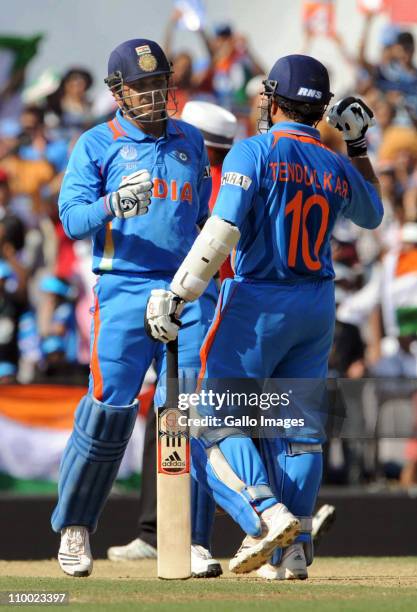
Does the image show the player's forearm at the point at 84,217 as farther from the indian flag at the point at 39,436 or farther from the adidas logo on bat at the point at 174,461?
the indian flag at the point at 39,436

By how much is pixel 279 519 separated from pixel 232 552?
3229 millimetres

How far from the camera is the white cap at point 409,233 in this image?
1138cm

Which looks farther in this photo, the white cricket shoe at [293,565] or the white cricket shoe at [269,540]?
the white cricket shoe at [293,565]

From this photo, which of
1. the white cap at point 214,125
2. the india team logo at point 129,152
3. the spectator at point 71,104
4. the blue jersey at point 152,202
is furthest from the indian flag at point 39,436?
the spectator at point 71,104

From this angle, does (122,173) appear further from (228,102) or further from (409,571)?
(228,102)

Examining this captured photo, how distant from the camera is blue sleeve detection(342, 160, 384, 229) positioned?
592 cm

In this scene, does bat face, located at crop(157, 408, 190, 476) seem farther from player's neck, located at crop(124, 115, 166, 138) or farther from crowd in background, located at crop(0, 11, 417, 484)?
crowd in background, located at crop(0, 11, 417, 484)

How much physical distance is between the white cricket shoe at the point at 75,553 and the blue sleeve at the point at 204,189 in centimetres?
157

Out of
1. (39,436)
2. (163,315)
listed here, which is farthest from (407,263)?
(163,315)

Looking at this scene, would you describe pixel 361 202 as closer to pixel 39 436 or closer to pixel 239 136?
pixel 39 436

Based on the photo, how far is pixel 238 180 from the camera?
5465 millimetres

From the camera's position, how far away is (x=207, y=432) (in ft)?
18.8

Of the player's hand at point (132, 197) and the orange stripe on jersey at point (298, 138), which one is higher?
the orange stripe on jersey at point (298, 138)

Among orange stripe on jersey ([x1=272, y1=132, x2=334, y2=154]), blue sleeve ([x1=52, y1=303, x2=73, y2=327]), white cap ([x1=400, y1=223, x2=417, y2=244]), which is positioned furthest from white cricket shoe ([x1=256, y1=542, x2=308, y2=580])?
white cap ([x1=400, y1=223, x2=417, y2=244])
